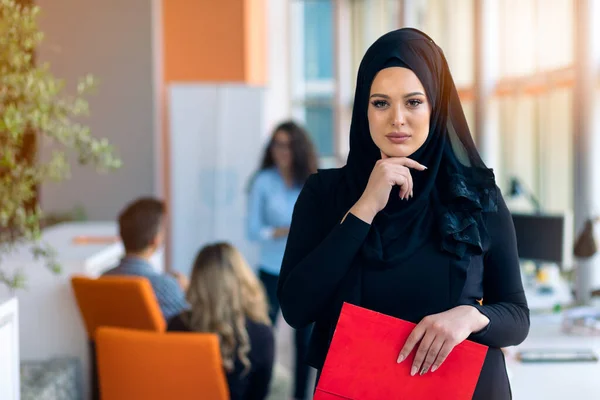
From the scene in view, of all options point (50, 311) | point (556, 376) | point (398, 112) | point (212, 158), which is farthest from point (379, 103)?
point (212, 158)

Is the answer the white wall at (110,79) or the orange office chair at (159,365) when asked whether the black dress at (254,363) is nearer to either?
the orange office chair at (159,365)

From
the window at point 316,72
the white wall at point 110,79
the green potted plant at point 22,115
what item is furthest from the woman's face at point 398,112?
the window at point 316,72

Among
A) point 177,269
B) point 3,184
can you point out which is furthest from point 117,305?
point 177,269

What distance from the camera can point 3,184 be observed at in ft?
8.03

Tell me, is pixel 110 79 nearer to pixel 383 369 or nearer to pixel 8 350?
pixel 8 350

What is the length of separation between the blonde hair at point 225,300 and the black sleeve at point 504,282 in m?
1.90

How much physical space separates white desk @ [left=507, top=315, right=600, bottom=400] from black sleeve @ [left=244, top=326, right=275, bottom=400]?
94 cm

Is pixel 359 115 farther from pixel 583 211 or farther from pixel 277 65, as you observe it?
pixel 277 65

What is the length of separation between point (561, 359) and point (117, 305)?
1802 millimetres

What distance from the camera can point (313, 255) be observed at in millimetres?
1411

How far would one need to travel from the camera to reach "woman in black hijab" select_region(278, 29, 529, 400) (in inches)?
54.7

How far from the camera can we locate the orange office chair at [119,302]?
3.48 meters

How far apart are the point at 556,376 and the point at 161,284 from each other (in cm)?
181

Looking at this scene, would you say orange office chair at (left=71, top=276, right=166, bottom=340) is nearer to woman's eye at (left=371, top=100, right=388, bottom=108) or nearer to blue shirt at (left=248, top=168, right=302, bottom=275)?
blue shirt at (left=248, top=168, right=302, bottom=275)
